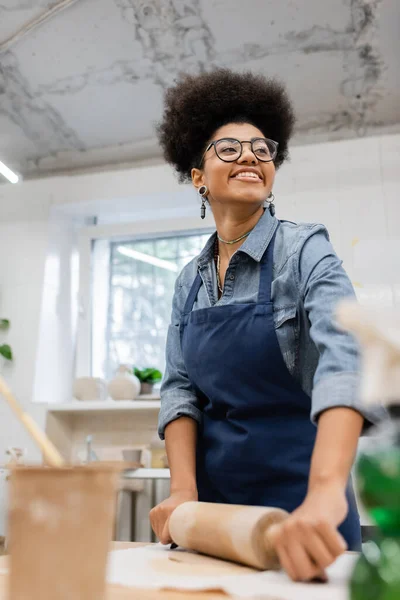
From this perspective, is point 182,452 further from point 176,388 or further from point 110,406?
point 110,406

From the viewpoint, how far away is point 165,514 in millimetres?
1144

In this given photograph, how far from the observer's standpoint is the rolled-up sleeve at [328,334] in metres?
0.87

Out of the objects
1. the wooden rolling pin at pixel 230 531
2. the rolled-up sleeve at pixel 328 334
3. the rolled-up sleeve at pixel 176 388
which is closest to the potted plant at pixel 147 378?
the rolled-up sleeve at pixel 176 388

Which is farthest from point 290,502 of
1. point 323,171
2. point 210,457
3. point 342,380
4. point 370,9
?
point 323,171

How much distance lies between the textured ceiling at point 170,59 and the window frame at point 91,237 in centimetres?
53

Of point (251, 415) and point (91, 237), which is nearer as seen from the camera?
point (251, 415)

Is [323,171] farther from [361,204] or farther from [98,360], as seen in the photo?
[98,360]

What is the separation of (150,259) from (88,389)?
99 cm

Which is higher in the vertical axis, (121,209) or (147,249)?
(121,209)

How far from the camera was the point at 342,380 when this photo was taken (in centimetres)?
89

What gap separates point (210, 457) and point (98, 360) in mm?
2748

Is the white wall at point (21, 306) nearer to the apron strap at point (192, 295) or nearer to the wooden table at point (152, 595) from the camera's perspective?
the apron strap at point (192, 295)

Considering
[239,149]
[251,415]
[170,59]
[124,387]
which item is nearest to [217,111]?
[239,149]

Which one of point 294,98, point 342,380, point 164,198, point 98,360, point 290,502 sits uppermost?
point 294,98
